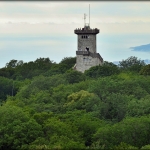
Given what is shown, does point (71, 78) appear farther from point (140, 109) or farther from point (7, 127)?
point (7, 127)

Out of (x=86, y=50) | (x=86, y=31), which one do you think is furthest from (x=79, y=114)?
(x=86, y=31)

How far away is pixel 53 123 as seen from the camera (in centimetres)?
4934

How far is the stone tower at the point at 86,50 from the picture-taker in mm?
92575

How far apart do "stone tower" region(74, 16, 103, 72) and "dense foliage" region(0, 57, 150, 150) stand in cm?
714

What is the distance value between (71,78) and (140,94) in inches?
608

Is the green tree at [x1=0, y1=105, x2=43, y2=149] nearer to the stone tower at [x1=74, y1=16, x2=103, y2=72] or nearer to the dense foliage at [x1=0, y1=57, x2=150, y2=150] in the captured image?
the dense foliage at [x1=0, y1=57, x2=150, y2=150]

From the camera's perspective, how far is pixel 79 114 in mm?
56062

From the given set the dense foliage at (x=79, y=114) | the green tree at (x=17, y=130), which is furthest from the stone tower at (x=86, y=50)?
the green tree at (x=17, y=130)

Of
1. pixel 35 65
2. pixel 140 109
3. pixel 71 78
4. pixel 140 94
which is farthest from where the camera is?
pixel 35 65

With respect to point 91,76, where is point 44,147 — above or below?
below

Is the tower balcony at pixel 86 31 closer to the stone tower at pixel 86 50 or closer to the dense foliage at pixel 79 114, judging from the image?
the stone tower at pixel 86 50

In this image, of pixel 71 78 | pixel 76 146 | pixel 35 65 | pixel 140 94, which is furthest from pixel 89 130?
pixel 35 65

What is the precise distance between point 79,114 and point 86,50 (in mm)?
38437

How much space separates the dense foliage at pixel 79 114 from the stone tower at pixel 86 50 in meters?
7.14
